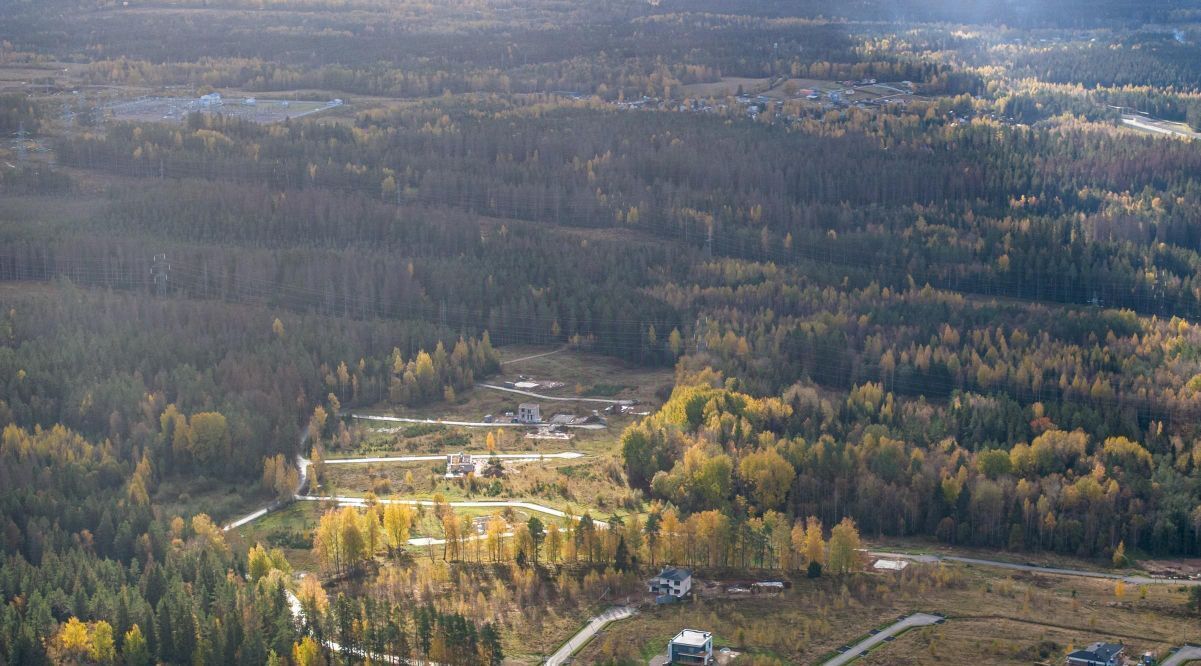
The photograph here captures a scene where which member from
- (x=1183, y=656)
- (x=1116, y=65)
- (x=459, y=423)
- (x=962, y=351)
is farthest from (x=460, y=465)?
(x=1116, y=65)

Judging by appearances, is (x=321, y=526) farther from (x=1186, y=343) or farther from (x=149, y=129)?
(x=149, y=129)

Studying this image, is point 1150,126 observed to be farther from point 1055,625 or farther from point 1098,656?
point 1098,656

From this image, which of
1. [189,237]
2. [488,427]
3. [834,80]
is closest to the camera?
[488,427]

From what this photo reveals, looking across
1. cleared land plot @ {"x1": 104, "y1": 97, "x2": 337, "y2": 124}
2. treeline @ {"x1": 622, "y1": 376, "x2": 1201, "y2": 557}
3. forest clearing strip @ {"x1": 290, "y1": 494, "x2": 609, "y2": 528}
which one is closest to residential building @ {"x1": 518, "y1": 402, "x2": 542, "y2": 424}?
treeline @ {"x1": 622, "y1": 376, "x2": 1201, "y2": 557}

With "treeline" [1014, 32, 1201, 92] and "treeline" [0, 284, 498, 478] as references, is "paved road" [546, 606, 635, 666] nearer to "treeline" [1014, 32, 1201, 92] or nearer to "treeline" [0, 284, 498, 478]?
"treeline" [0, 284, 498, 478]

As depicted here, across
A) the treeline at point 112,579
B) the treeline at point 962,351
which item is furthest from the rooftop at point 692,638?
the treeline at point 962,351

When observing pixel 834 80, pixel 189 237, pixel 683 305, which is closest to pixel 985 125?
pixel 834 80

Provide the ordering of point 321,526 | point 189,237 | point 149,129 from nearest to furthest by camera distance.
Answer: point 321,526
point 189,237
point 149,129
